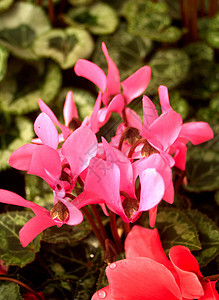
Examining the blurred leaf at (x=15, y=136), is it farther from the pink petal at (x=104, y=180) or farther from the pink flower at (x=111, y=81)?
the pink petal at (x=104, y=180)

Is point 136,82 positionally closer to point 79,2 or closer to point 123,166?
point 123,166

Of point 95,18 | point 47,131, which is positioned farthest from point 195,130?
point 95,18

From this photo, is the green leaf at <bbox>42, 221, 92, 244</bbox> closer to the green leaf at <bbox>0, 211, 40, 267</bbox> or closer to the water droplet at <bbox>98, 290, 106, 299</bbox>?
the green leaf at <bbox>0, 211, 40, 267</bbox>

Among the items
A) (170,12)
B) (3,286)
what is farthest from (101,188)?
(170,12)

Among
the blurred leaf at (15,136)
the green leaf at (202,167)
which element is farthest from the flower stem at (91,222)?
the blurred leaf at (15,136)

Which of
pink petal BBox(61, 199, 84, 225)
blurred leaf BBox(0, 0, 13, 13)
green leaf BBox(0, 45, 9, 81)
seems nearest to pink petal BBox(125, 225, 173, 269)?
pink petal BBox(61, 199, 84, 225)

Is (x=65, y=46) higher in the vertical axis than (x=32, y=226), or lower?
lower
